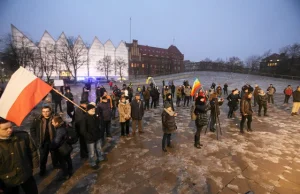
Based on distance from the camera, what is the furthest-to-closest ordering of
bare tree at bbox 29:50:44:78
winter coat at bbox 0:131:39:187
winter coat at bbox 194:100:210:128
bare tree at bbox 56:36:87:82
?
bare tree at bbox 56:36:87:82, bare tree at bbox 29:50:44:78, winter coat at bbox 194:100:210:128, winter coat at bbox 0:131:39:187

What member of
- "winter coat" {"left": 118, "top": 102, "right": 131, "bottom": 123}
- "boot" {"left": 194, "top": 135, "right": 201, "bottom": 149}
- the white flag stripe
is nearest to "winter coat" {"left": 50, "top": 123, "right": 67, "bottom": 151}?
the white flag stripe

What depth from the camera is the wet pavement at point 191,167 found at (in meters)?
3.83

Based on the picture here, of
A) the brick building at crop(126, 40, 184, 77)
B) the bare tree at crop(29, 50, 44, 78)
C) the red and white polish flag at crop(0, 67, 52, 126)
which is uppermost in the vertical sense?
the brick building at crop(126, 40, 184, 77)

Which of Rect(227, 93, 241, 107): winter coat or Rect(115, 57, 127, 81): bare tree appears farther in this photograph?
Rect(115, 57, 127, 81): bare tree

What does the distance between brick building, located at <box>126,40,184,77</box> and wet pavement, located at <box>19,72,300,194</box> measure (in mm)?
59378

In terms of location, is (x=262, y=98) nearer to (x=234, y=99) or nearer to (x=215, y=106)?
(x=234, y=99)

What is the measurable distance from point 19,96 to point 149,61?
7436 cm

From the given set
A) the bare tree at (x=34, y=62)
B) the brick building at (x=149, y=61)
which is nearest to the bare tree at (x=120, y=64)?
the brick building at (x=149, y=61)

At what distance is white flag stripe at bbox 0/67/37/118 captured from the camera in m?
2.72

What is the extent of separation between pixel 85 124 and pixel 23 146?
1.65m

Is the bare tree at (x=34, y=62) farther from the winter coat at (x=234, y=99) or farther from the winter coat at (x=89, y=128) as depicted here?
the winter coat at (x=234, y=99)

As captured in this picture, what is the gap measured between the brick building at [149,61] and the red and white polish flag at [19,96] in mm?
62299

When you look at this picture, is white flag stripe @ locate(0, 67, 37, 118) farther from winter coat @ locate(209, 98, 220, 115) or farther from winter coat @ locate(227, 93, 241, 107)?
winter coat @ locate(227, 93, 241, 107)

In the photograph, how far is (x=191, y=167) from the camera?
4656mm
